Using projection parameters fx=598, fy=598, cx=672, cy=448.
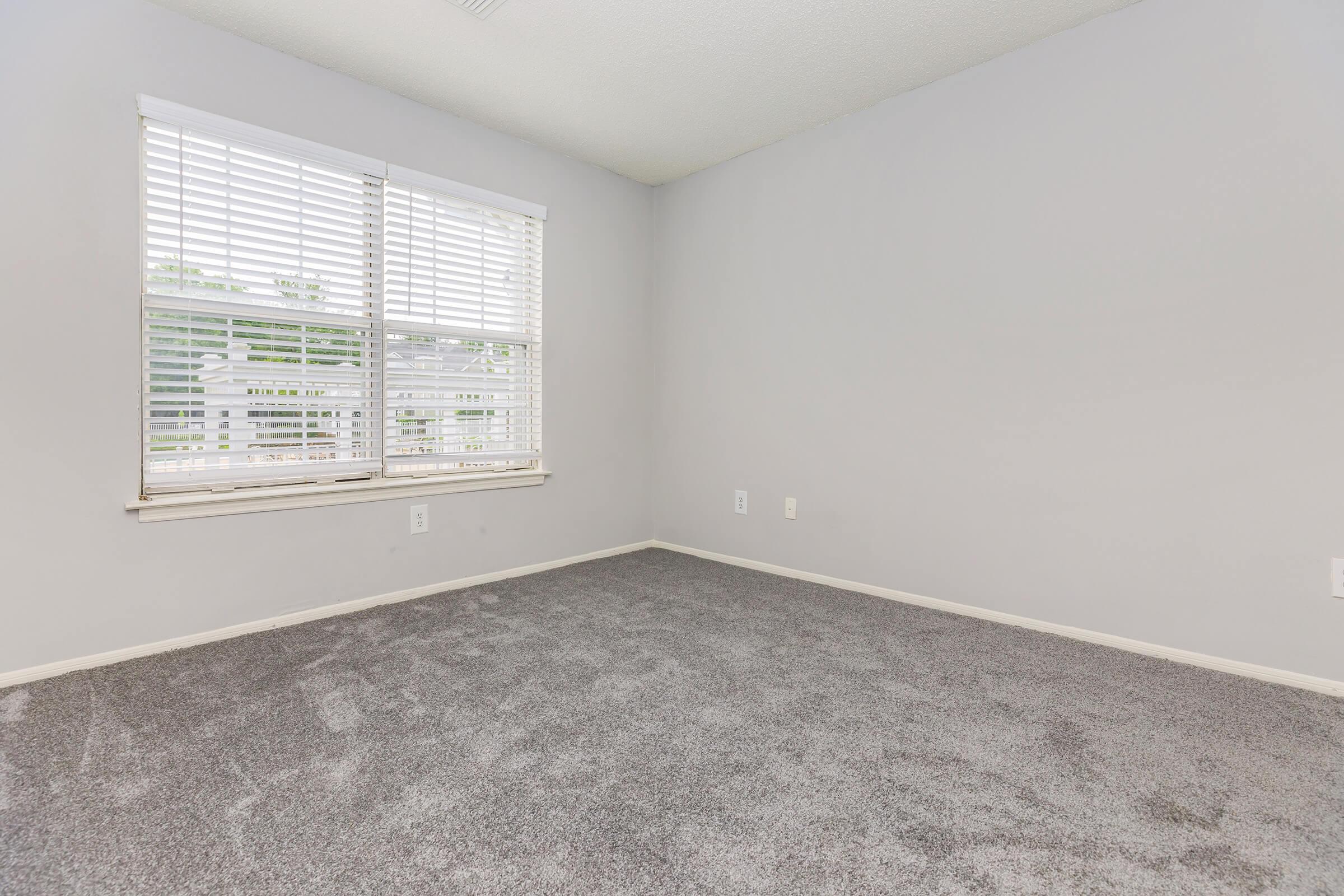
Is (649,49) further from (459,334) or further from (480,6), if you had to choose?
(459,334)

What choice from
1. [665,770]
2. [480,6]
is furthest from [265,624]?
[480,6]

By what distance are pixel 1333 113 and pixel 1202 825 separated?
2106mm

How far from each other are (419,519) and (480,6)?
211cm

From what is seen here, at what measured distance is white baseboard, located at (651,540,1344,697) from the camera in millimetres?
1919

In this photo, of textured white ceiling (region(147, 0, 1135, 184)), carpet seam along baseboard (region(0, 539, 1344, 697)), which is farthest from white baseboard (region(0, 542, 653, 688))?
textured white ceiling (region(147, 0, 1135, 184))

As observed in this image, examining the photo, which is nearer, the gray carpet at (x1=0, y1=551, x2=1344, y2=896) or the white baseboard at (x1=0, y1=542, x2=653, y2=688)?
the gray carpet at (x1=0, y1=551, x2=1344, y2=896)

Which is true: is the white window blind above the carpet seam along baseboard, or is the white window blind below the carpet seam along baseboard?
above

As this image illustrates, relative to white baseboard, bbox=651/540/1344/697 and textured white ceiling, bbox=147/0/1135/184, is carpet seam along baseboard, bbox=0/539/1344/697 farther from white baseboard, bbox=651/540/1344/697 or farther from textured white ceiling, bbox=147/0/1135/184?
textured white ceiling, bbox=147/0/1135/184

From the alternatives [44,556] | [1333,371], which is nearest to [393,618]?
[44,556]

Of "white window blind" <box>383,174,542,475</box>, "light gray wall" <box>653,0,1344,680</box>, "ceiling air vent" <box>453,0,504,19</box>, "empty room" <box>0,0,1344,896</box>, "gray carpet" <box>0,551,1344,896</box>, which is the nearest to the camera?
"gray carpet" <box>0,551,1344,896</box>

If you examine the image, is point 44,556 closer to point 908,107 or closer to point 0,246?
point 0,246

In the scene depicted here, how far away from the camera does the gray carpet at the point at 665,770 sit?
1127 millimetres

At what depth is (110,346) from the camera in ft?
6.78

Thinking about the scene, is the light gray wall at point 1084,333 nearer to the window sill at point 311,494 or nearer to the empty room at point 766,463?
the empty room at point 766,463
